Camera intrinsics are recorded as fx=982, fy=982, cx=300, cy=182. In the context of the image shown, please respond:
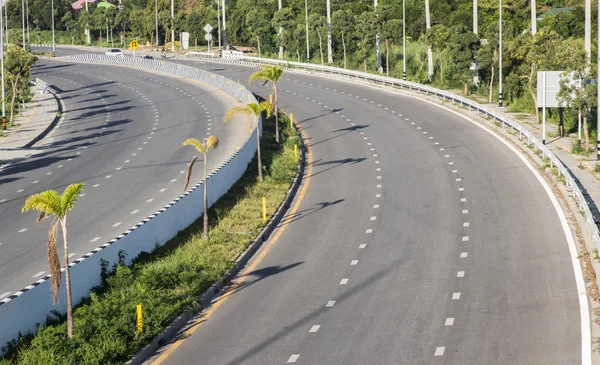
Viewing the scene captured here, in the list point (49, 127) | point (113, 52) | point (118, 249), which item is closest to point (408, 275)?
point (118, 249)

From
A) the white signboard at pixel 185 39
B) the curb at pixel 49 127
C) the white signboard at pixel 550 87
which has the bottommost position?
the curb at pixel 49 127

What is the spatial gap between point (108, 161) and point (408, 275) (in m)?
25.2

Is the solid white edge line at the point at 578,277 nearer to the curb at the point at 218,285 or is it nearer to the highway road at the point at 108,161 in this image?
the curb at the point at 218,285

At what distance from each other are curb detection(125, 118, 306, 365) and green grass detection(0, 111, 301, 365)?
0.55 ft

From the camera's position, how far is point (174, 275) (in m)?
26.1

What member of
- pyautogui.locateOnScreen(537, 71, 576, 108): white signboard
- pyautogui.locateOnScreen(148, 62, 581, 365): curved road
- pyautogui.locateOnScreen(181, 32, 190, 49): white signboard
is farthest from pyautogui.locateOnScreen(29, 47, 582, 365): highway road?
pyautogui.locateOnScreen(181, 32, 190, 49): white signboard

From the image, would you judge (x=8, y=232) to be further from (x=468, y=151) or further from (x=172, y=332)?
(x=468, y=151)

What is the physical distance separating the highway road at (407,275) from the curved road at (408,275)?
5 centimetres

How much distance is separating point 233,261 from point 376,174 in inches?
582

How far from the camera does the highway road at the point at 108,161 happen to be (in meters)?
31.8

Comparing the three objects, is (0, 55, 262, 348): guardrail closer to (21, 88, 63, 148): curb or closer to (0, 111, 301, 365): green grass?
(0, 111, 301, 365): green grass

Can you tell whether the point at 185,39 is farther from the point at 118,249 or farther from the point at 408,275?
the point at 408,275

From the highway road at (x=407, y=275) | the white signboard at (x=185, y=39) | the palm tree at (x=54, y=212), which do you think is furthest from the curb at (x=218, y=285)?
the white signboard at (x=185, y=39)

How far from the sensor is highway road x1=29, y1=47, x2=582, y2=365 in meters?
21.0
